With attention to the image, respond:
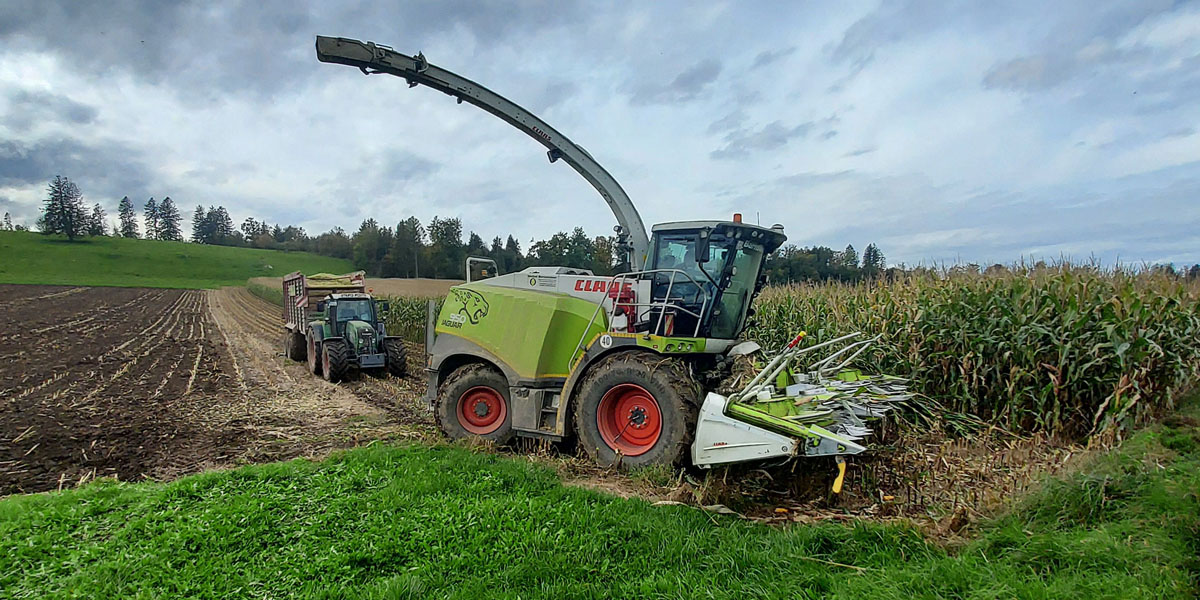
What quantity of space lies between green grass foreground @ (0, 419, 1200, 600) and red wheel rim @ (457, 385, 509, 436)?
209 centimetres

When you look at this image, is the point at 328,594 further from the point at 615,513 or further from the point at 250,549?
the point at 615,513

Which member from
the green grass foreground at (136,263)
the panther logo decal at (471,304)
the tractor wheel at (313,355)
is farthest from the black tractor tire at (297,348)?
the green grass foreground at (136,263)

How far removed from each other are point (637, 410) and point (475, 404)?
87.6 inches

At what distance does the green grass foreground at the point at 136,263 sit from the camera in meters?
54.8

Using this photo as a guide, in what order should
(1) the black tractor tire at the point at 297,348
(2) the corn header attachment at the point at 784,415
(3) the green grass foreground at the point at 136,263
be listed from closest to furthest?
(2) the corn header attachment at the point at 784,415 < (1) the black tractor tire at the point at 297,348 < (3) the green grass foreground at the point at 136,263

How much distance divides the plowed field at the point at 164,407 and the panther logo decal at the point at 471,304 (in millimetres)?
1697

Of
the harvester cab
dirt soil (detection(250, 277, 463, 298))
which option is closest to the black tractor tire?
dirt soil (detection(250, 277, 463, 298))

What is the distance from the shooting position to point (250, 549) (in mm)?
3660

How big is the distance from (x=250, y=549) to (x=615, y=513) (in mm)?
2251

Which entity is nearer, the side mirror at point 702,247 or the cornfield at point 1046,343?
the cornfield at point 1046,343

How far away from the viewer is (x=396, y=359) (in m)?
12.6

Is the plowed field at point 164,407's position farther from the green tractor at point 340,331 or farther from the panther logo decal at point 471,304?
the panther logo decal at point 471,304

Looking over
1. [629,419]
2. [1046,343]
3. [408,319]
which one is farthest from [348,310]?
[1046,343]

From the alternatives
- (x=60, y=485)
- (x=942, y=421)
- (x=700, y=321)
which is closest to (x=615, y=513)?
(x=700, y=321)
